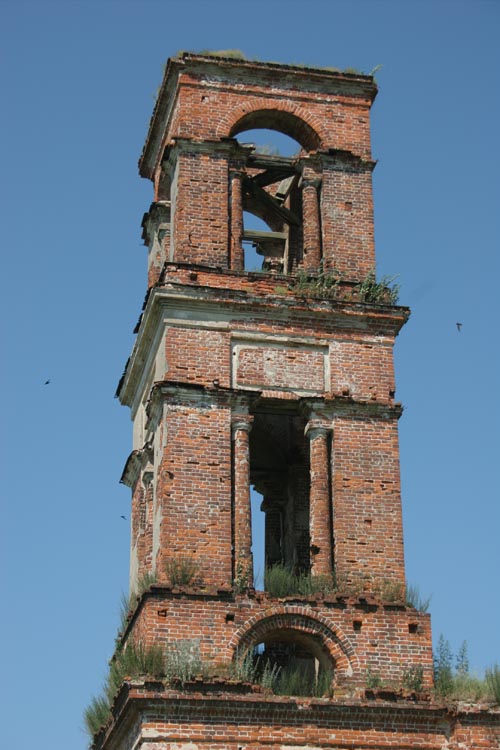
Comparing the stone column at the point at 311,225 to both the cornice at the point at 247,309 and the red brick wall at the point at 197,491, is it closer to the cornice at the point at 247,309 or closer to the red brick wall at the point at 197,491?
the cornice at the point at 247,309

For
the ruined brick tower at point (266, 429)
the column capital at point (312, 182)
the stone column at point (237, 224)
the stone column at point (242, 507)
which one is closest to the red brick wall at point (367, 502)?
the ruined brick tower at point (266, 429)

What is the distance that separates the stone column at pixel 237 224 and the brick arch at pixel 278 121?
0.76 meters

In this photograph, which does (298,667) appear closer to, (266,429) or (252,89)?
(266,429)

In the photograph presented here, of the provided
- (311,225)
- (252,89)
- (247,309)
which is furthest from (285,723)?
(252,89)

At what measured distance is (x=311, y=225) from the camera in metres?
22.1

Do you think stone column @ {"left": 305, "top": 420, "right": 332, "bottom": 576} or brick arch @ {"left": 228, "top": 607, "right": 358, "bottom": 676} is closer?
brick arch @ {"left": 228, "top": 607, "right": 358, "bottom": 676}

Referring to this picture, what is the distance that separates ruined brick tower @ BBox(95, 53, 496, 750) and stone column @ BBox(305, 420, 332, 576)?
3 cm

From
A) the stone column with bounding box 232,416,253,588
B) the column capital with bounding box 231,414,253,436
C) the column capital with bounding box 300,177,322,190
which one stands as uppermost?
the column capital with bounding box 300,177,322,190

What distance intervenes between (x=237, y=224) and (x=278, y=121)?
7.00 feet

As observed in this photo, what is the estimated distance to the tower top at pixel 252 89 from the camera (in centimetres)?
2238

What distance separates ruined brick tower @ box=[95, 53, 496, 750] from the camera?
Answer: 1825cm

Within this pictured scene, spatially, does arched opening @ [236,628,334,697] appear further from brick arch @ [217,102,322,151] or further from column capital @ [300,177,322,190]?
brick arch @ [217,102,322,151]

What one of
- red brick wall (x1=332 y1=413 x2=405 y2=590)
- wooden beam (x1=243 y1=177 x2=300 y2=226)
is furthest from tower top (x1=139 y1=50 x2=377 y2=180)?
red brick wall (x1=332 y1=413 x2=405 y2=590)

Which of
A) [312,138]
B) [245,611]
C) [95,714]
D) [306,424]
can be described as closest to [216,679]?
[245,611]
